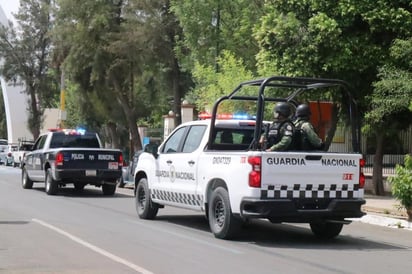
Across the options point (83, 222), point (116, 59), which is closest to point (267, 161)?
point (83, 222)

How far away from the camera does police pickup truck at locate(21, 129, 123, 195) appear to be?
1927 centimetres

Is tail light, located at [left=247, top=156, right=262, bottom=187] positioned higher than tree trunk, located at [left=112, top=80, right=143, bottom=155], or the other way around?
tree trunk, located at [left=112, top=80, right=143, bottom=155]

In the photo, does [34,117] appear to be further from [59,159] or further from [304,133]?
[304,133]

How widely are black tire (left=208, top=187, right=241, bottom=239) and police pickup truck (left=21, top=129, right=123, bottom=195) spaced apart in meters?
8.96

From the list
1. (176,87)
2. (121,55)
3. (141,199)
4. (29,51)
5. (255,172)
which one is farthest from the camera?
(29,51)

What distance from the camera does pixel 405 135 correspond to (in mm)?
25156

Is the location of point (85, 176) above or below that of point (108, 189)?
above

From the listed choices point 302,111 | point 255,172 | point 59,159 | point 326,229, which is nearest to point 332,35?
point 302,111

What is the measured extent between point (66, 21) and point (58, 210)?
70.6ft

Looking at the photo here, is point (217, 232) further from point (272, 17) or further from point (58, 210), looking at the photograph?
point (272, 17)

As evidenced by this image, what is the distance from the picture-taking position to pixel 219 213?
433 inches

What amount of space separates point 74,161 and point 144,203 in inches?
243

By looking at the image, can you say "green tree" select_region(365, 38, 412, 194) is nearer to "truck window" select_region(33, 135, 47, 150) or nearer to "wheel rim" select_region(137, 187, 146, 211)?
"wheel rim" select_region(137, 187, 146, 211)

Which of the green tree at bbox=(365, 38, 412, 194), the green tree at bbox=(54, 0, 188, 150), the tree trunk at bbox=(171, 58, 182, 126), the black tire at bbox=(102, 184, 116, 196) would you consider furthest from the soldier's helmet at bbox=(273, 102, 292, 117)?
the tree trunk at bbox=(171, 58, 182, 126)
